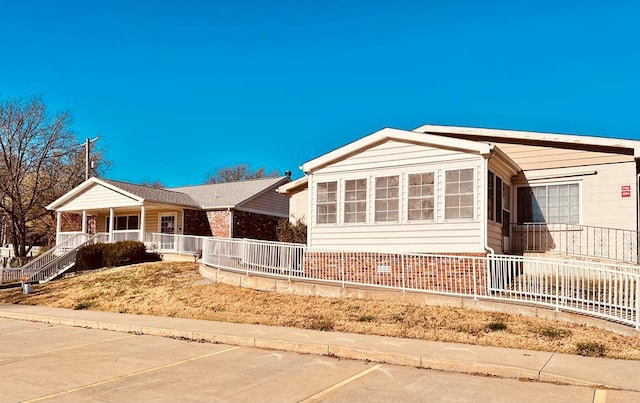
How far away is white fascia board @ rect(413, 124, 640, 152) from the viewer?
1467 cm

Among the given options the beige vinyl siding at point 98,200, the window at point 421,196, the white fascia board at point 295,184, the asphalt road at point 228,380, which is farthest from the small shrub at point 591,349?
the beige vinyl siding at point 98,200

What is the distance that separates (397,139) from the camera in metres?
15.7

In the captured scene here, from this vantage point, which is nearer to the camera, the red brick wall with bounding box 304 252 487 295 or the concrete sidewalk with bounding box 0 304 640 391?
the concrete sidewalk with bounding box 0 304 640 391

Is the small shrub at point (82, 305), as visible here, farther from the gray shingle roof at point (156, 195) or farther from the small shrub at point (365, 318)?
the gray shingle roof at point (156, 195)

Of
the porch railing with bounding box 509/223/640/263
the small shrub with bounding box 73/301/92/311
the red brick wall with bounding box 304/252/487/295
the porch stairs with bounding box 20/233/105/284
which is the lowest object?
the small shrub with bounding box 73/301/92/311

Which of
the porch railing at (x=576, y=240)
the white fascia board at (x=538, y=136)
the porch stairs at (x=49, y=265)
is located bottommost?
the porch stairs at (x=49, y=265)

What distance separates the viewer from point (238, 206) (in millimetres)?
29719

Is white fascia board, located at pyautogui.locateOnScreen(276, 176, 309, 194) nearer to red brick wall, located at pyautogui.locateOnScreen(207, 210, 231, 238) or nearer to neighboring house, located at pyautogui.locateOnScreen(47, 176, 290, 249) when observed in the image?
neighboring house, located at pyautogui.locateOnScreen(47, 176, 290, 249)

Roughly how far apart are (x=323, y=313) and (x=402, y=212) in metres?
4.62

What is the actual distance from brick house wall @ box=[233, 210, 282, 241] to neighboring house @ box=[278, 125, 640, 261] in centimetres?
1387

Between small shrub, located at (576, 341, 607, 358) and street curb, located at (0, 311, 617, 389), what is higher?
small shrub, located at (576, 341, 607, 358)

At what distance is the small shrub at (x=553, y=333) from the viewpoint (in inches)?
363

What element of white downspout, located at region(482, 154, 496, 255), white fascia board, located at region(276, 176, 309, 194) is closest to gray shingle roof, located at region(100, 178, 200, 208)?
white fascia board, located at region(276, 176, 309, 194)

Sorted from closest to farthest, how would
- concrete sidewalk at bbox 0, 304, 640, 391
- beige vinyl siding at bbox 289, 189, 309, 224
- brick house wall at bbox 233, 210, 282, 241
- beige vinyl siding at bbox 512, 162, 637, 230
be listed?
1. concrete sidewalk at bbox 0, 304, 640, 391
2. beige vinyl siding at bbox 512, 162, 637, 230
3. beige vinyl siding at bbox 289, 189, 309, 224
4. brick house wall at bbox 233, 210, 282, 241
